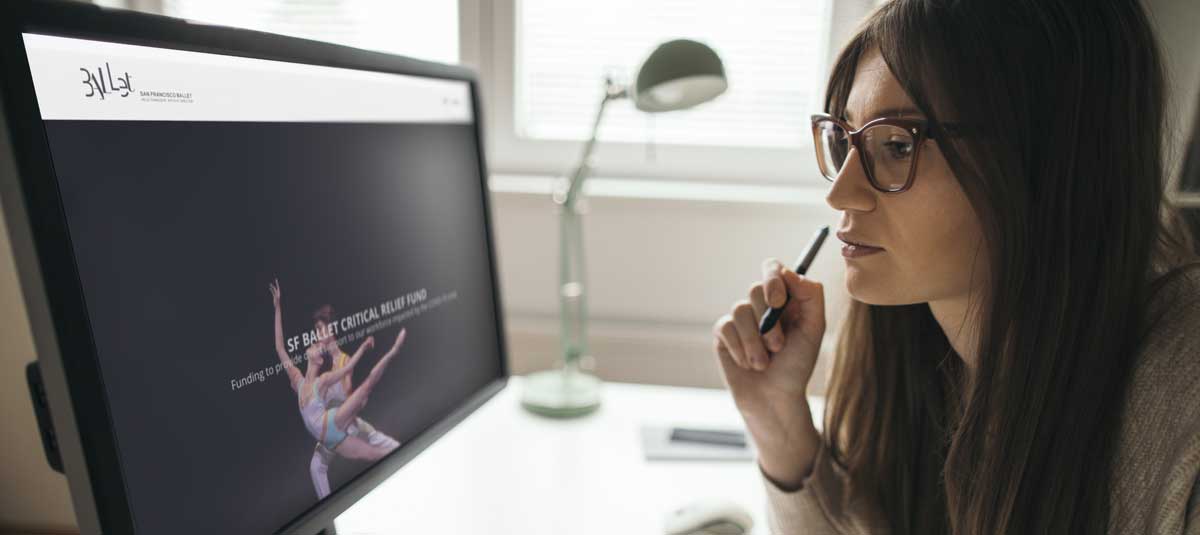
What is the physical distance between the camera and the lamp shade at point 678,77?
97cm

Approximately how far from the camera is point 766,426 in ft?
2.86

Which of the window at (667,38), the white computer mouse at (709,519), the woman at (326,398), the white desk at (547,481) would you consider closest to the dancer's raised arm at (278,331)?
the woman at (326,398)

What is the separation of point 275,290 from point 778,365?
60 centimetres

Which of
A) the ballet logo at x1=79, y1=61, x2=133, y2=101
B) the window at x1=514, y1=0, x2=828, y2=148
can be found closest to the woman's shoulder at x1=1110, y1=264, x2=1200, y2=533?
the ballet logo at x1=79, y1=61, x2=133, y2=101

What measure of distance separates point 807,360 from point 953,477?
0.75ft

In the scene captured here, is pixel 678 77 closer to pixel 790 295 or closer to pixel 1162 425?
pixel 790 295

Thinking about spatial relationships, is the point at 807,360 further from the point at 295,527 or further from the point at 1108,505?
the point at 295,527

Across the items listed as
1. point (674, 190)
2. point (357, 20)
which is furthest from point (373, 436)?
point (357, 20)

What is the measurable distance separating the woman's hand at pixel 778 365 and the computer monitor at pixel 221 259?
38 centimetres

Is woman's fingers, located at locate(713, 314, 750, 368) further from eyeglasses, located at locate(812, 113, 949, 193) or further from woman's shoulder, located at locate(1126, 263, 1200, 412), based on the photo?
woman's shoulder, located at locate(1126, 263, 1200, 412)

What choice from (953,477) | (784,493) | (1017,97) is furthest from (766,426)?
(1017,97)

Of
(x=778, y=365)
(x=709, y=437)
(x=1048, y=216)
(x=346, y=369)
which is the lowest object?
(x=709, y=437)

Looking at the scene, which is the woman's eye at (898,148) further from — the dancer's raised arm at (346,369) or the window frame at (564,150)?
the window frame at (564,150)

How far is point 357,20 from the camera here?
1483mm
